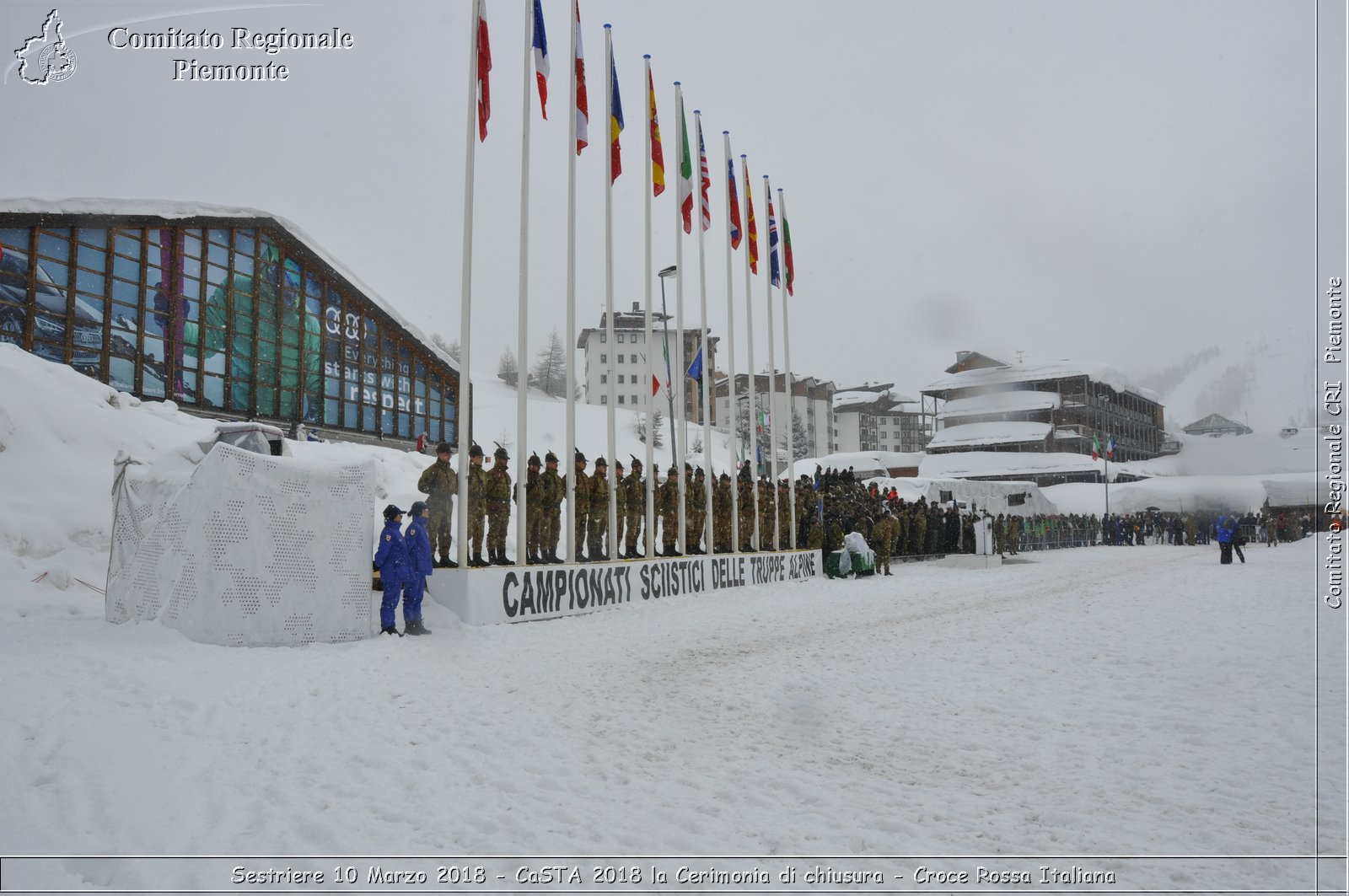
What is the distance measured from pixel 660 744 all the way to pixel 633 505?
11.8 metres

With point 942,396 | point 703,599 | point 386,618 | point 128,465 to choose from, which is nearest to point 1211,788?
point 386,618

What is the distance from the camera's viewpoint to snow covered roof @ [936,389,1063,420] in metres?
71.6

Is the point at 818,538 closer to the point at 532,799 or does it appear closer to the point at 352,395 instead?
the point at 352,395

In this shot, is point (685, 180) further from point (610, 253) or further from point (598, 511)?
point (598, 511)

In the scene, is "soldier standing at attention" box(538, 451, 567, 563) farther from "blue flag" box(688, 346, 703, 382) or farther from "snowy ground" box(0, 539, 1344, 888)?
"blue flag" box(688, 346, 703, 382)

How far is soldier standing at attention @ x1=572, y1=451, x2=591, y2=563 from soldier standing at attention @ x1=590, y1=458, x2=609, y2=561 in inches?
3.6

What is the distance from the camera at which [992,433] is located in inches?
2916

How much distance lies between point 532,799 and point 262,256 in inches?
1049

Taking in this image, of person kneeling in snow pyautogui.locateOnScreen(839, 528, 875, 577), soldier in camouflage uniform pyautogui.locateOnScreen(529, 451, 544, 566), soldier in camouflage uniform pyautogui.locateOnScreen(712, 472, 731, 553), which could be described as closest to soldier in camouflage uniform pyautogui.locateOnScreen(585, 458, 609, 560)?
soldier in camouflage uniform pyautogui.locateOnScreen(529, 451, 544, 566)

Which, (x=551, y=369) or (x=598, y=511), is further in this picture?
(x=551, y=369)

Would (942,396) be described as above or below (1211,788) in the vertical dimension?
above

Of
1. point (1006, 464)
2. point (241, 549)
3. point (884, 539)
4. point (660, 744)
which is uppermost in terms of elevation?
point (1006, 464)

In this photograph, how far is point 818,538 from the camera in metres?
24.3

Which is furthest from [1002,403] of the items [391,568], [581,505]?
[391,568]
